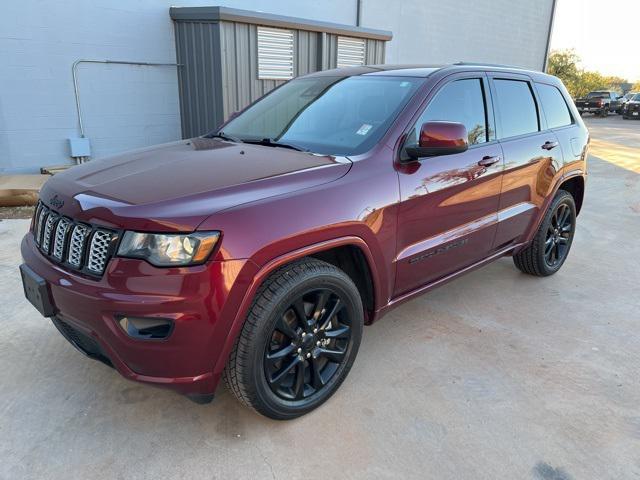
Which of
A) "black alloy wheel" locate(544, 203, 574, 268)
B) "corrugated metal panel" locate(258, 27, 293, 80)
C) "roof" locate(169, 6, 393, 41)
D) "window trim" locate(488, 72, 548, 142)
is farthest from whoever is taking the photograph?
"corrugated metal panel" locate(258, 27, 293, 80)

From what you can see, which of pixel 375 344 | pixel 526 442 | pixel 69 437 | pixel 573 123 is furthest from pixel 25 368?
pixel 573 123

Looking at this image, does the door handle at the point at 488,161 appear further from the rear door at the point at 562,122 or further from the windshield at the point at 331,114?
the rear door at the point at 562,122

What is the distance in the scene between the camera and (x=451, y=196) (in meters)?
3.17

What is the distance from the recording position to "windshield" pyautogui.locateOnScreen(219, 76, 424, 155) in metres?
2.98

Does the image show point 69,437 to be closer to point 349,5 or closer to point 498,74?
point 498,74

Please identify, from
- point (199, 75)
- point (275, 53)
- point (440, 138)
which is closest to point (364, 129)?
point (440, 138)

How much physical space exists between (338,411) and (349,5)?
9.54 metres

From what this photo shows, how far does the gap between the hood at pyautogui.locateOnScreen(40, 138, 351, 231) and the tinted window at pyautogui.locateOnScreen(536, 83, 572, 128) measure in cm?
247

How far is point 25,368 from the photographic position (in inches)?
120

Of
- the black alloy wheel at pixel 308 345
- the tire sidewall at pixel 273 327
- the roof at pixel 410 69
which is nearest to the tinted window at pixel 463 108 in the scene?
the roof at pixel 410 69

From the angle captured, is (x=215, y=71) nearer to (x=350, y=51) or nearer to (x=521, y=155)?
(x=350, y=51)

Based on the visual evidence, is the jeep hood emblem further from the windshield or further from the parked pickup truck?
the parked pickup truck

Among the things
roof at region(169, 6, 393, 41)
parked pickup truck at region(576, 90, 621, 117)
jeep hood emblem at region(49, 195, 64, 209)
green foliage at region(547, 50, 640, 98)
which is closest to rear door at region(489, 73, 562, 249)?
jeep hood emblem at region(49, 195, 64, 209)

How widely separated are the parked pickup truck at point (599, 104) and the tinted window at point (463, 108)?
3313 centimetres
